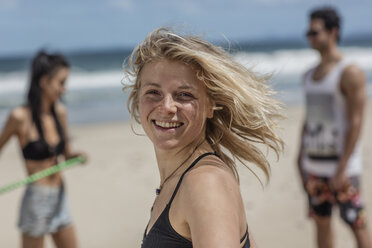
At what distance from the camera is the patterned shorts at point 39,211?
12.8ft

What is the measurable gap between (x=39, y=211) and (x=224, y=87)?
2.68 m

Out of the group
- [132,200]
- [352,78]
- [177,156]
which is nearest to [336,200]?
[352,78]

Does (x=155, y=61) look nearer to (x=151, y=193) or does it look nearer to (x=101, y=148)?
(x=151, y=193)

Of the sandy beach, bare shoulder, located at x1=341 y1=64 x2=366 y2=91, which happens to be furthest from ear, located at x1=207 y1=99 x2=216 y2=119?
the sandy beach

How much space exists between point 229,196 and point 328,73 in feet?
8.63

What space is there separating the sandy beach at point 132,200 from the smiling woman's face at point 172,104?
3665 millimetres

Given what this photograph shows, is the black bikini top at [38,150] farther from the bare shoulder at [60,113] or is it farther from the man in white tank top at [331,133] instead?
the man in white tank top at [331,133]

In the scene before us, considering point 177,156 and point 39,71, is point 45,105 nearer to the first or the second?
point 39,71

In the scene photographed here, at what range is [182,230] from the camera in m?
1.50

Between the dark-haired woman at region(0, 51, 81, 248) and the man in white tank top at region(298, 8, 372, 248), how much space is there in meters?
1.98

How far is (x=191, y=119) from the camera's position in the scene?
169cm

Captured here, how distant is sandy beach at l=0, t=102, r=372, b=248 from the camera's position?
542 centimetres

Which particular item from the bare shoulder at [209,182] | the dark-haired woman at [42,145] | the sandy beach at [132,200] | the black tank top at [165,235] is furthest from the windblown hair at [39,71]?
the bare shoulder at [209,182]

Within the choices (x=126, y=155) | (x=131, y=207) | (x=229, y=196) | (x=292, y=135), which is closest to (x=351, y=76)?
(x=229, y=196)
